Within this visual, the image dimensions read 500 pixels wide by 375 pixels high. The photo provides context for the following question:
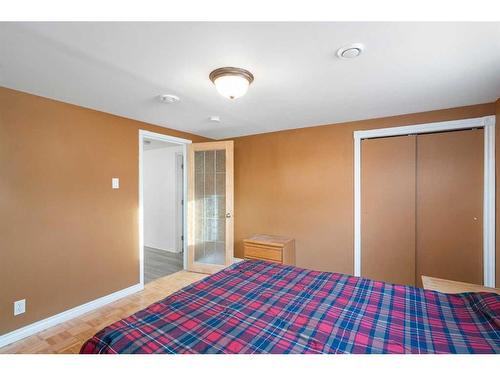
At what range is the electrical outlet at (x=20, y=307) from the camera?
208cm

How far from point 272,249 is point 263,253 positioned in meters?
0.15

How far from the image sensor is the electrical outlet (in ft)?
6.81

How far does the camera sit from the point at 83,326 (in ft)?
7.50

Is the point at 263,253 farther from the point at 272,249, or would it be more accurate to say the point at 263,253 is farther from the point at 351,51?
the point at 351,51

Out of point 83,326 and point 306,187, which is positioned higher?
point 306,187

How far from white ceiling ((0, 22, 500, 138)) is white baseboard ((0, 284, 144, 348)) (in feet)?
6.94

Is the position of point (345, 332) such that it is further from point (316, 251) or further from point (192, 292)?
point (316, 251)

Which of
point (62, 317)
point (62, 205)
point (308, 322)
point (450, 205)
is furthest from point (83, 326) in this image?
point (450, 205)

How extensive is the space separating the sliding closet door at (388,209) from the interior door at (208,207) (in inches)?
74.7

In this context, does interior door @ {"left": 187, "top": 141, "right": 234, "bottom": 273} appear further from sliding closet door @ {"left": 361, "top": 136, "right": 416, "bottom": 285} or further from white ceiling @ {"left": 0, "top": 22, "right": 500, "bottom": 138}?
sliding closet door @ {"left": 361, "top": 136, "right": 416, "bottom": 285}

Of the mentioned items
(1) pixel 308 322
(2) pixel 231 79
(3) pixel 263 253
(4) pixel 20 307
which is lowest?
(4) pixel 20 307

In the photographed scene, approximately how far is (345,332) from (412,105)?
2460 millimetres
